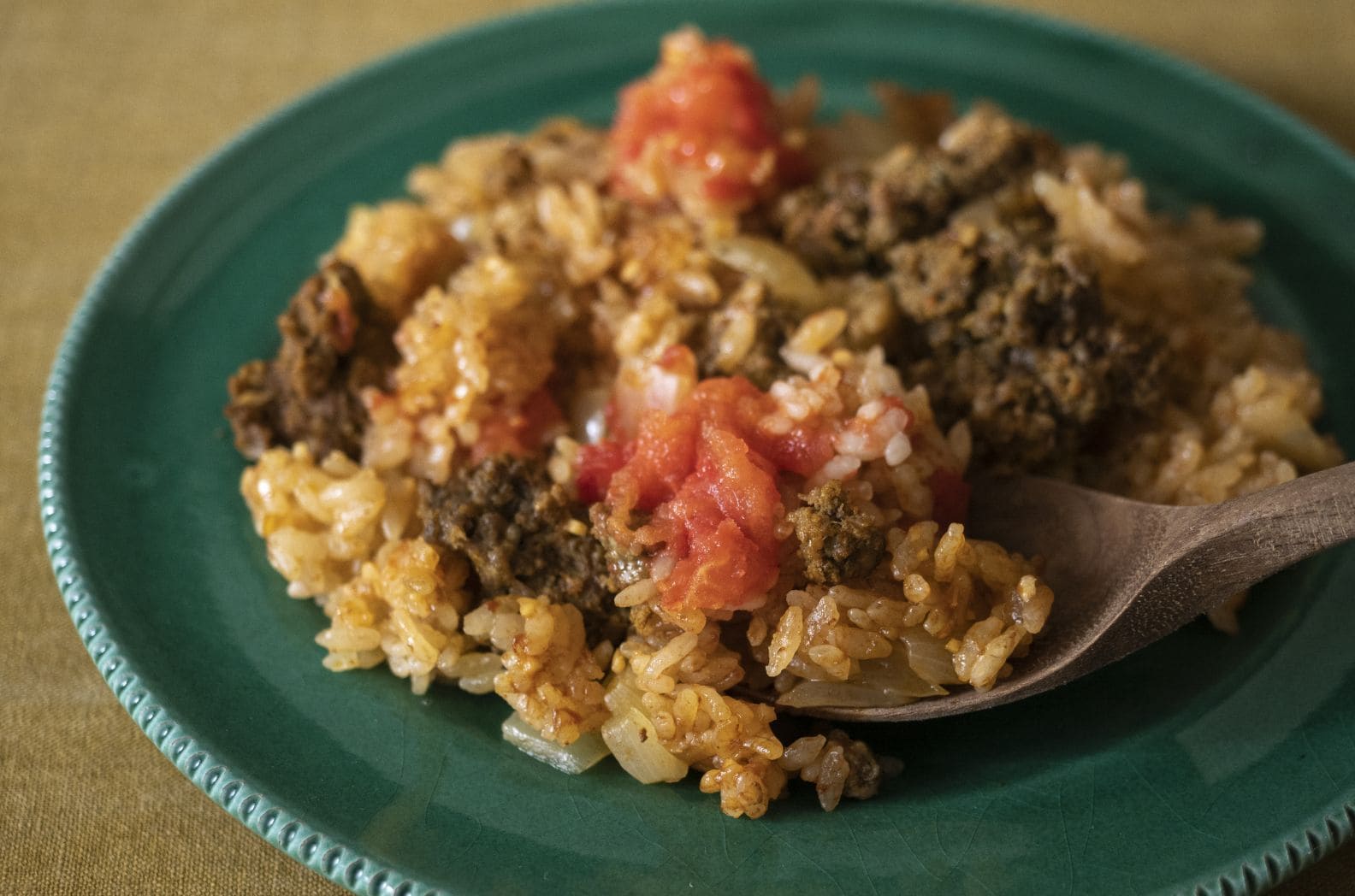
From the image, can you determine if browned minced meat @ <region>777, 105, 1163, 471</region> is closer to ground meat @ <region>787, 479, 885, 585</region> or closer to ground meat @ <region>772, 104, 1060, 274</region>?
ground meat @ <region>772, 104, 1060, 274</region>

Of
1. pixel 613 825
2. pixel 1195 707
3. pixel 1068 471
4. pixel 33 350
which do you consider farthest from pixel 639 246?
pixel 33 350

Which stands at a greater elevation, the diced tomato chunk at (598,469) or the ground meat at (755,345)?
the ground meat at (755,345)

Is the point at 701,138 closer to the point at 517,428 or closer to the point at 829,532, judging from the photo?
the point at 517,428

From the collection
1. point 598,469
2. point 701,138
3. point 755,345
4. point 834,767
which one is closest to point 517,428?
point 598,469

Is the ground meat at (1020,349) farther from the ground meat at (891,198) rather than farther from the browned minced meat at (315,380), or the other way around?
the browned minced meat at (315,380)

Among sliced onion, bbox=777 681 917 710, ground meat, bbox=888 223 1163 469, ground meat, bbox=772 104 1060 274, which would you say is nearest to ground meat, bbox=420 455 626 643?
sliced onion, bbox=777 681 917 710

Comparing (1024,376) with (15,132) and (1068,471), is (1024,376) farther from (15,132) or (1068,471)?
(15,132)

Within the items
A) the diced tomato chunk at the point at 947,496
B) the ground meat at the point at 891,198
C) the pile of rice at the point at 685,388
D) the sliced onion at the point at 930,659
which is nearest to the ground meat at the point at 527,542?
the pile of rice at the point at 685,388
